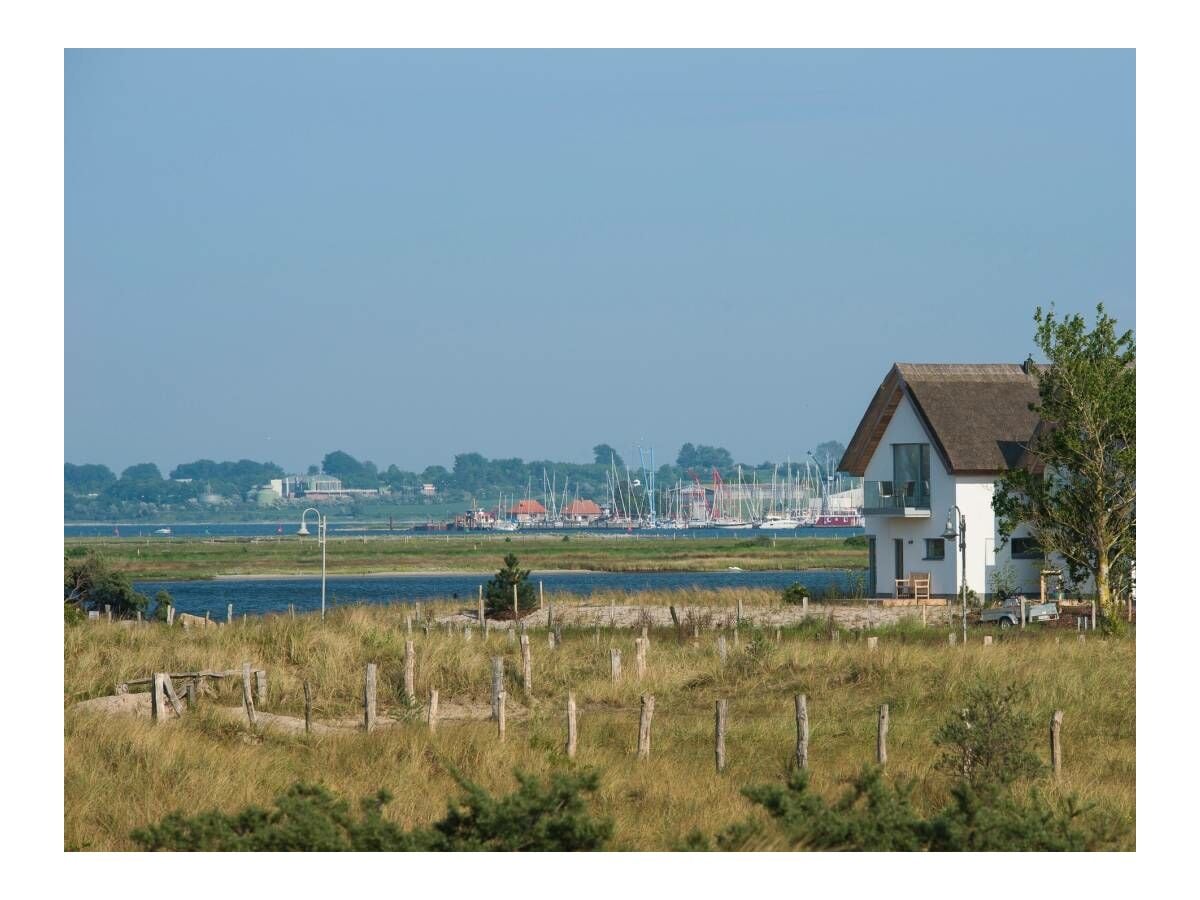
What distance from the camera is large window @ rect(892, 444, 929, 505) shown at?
148 feet

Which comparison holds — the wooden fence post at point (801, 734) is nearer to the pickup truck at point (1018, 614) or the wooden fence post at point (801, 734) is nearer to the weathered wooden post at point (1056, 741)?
the weathered wooden post at point (1056, 741)

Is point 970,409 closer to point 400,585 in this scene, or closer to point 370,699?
point 370,699

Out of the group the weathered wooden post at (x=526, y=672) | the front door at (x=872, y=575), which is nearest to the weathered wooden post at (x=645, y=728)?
the weathered wooden post at (x=526, y=672)

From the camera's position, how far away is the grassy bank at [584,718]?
1670 cm

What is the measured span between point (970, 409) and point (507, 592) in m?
13.7

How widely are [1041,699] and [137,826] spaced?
44.7 feet

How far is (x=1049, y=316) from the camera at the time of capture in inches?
1268

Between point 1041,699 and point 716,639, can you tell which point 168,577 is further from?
point 1041,699

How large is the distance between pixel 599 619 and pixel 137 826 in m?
28.7

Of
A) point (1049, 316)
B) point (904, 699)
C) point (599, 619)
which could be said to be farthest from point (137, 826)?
point (599, 619)

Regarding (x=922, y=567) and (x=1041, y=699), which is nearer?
(x=1041, y=699)
